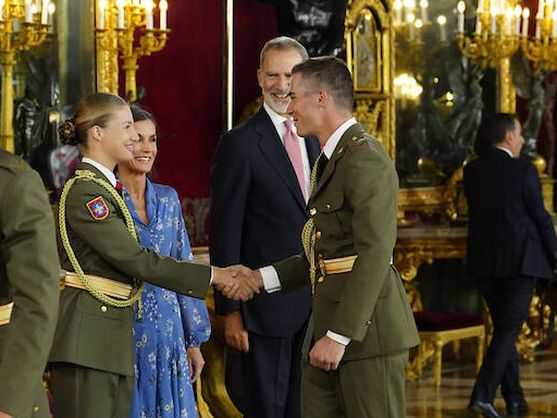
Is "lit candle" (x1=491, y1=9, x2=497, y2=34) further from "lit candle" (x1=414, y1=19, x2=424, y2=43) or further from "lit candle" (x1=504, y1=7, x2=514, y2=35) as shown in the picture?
"lit candle" (x1=414, y1=19, x2=424, y2=43)

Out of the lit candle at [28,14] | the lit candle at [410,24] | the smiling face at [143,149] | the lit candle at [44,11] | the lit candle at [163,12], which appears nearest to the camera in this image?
the smiling face at [143,149]

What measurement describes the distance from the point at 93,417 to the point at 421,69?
569 cm

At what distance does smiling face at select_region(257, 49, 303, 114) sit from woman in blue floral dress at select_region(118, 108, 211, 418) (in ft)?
1.66

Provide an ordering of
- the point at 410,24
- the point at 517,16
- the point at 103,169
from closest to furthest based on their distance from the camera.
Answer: the point at 103,169 < the point at 517,16 < the point at 410,24

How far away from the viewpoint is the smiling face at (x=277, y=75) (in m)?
4.64

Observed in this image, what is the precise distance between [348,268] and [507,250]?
11.4ft

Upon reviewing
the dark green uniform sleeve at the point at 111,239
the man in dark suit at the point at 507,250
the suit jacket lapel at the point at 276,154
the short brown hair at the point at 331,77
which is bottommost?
the man in dark suit at the point at 507,250

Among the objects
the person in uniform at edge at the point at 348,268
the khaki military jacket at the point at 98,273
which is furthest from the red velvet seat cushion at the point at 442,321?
the khaki military jacket at the point at 98,273

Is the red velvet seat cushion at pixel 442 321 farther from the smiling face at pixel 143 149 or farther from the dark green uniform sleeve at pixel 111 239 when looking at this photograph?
the dark green uniform sleeve at pixel 111 239

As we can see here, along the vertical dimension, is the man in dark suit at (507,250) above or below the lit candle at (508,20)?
below

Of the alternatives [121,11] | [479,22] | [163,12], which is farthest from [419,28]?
[121,11]

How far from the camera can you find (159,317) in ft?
13.7

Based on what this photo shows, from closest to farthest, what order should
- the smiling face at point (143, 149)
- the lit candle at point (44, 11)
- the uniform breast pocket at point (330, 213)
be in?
1. the uniform breast pocket at point (330, 213)
2. the smiling face at point (143, 149)
3. the lit candle at point (44, 11)

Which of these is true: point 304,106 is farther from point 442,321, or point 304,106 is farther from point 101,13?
point 442,321
